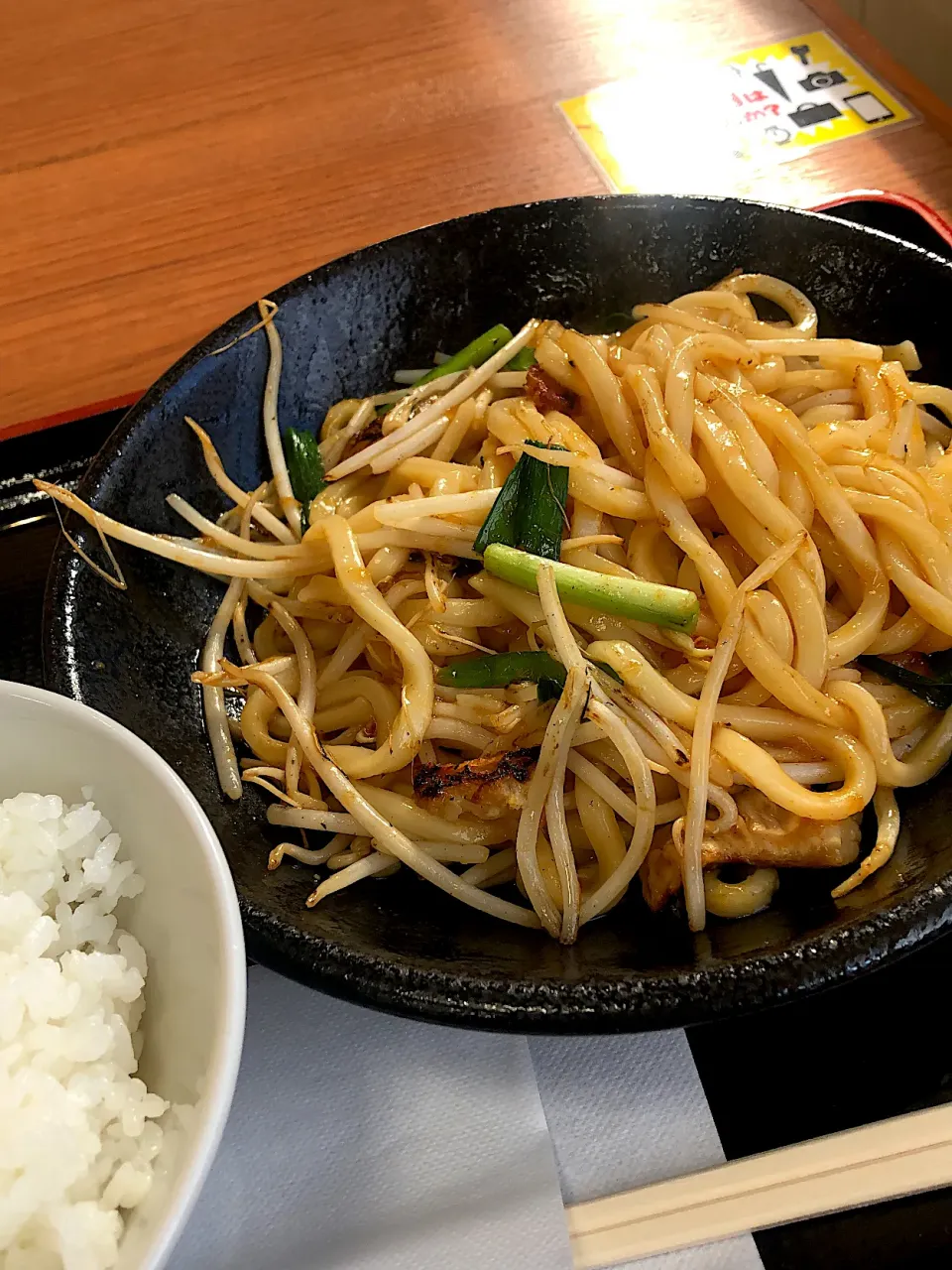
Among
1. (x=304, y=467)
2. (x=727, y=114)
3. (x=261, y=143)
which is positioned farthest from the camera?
(x=261, y=143)

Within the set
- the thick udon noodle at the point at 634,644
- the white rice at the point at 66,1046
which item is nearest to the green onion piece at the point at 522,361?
the thick udon noodle at the point at 634,644

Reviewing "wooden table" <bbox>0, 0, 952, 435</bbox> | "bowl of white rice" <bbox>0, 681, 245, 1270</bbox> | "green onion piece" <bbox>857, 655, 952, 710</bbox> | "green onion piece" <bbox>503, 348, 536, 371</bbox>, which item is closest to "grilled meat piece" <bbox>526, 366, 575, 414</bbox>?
"green onion piece" <bbox>503, 348, 536, 371</bbox>

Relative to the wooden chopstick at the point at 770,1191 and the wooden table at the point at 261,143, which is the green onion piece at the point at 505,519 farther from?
the wooden table at the point at 261,143

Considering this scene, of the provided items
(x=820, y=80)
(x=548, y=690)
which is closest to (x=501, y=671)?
(x=548, y=690)

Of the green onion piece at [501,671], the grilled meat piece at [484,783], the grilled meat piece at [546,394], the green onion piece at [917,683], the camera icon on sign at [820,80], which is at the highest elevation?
the camera icon on sign at [820,80]

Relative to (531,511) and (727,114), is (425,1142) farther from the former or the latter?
(727,114)

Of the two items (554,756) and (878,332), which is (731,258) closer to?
(878,332)

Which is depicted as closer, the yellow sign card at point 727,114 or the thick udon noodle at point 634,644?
the thick udon noodle at point 634,644
